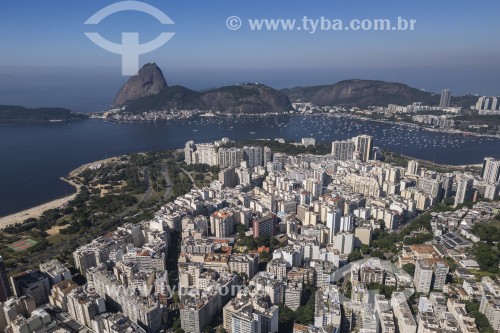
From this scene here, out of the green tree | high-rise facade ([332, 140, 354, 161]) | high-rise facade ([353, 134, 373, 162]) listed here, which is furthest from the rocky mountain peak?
the green tree

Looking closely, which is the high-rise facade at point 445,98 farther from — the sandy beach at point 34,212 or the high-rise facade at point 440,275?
the sandy beach at point 34,212

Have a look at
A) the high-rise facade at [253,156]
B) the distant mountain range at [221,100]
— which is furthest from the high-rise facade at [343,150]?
the distant mountain range at [221,100]

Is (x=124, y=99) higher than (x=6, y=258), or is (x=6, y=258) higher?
(x=124, y=99)

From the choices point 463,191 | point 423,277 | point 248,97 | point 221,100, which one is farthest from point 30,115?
point 423,277

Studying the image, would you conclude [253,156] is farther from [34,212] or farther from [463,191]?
[34,212]

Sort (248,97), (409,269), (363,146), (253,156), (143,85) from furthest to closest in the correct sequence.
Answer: (143,85) < (248,97) < (363,146) < (253,156) < (409,269)

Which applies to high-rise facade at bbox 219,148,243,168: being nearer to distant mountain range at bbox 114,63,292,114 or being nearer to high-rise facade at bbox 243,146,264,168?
high-rise facade at bbox 243,146,264,168

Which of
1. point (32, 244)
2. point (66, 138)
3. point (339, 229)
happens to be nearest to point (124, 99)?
point (66, 138)

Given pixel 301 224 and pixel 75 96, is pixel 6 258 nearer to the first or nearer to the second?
pixel 301 224
